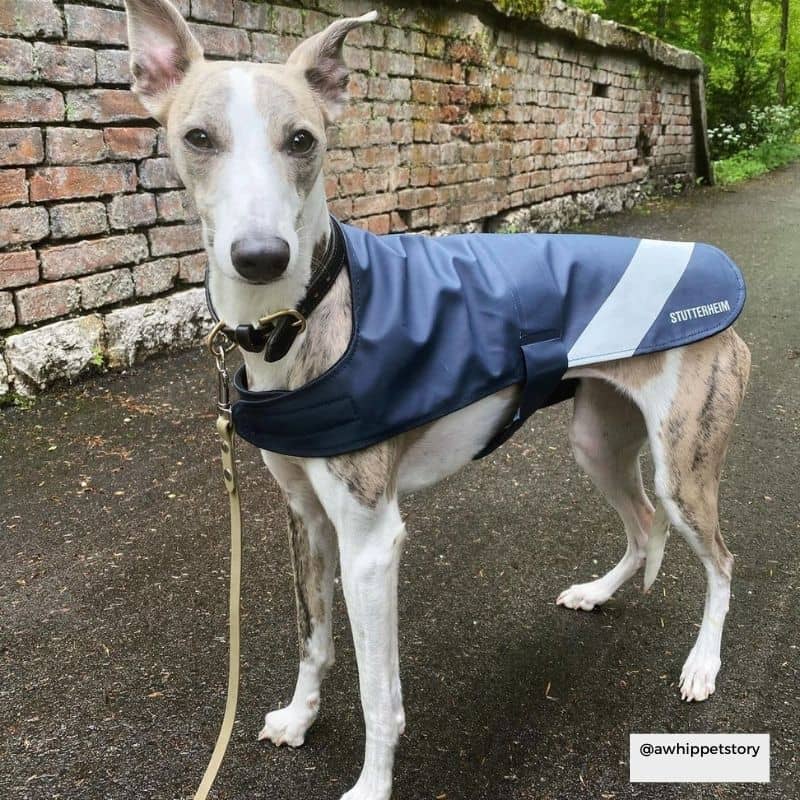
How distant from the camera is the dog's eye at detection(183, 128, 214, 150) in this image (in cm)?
165

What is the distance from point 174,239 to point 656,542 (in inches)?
158

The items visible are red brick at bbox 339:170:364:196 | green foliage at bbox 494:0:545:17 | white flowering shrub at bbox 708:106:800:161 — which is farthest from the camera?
white flowering shrub at bbox 708:106:800:161

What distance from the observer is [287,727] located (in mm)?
2225

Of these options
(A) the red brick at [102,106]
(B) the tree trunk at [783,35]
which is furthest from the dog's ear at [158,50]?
(B) the tree trunk at [783,35]

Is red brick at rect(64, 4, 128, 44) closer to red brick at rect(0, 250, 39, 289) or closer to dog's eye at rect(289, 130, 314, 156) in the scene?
red brick at rect(0, 250, 39, 289)

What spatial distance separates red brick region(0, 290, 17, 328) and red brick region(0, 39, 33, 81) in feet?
3.95

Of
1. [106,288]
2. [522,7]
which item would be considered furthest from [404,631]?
[522,7]

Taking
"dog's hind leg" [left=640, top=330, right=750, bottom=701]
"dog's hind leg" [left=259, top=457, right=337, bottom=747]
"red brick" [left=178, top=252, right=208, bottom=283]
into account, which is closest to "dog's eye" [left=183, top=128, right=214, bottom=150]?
"dog's hind leg" [left=259, top=457, right=337, bottom=747]

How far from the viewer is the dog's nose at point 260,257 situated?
1498 mm

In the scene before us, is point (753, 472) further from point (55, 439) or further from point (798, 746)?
point (55, 439)

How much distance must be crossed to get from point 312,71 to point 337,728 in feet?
6.29

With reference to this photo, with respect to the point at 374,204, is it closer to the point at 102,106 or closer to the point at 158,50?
the point at 102,106

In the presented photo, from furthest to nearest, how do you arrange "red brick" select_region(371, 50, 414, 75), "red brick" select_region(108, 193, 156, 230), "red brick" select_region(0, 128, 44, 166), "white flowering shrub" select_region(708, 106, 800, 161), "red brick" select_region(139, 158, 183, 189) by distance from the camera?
"white flowering shrub" select_region(708, 106, 800, 161)
"red brick" select_region(371, 50, 414, 75)
"red brick" select_region(139, 158, 183, 189)
"red brick" select_region(108, 193, 156, 230)
"red brick" select_region(0, 128, 44, 166)

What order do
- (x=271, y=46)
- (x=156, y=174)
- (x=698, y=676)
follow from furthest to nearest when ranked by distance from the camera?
(x=271, y=46) → (x=156, y=174) → (x=698, y=676)
